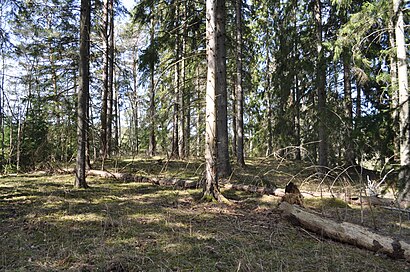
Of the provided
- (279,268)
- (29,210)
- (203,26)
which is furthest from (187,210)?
(203,26)

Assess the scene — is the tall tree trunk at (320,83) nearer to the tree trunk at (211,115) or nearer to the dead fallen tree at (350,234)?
the tree trunk at (211,115)

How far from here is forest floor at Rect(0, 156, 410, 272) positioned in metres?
3.24

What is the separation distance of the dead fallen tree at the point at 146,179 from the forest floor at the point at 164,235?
1.07 metres

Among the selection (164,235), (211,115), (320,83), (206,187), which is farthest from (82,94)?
(320,83)

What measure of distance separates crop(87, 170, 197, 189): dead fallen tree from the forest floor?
1073 millimetres

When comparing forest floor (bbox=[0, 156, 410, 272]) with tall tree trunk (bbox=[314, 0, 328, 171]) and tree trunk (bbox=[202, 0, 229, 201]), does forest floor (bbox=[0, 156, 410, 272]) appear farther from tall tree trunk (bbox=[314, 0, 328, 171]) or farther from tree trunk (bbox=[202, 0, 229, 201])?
tall tree trunk (bbox=[314, 0, 328, 171])

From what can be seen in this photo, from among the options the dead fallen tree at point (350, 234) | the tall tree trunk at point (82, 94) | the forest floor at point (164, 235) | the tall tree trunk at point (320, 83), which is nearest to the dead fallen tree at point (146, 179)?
the forest floor at point (164, 235)

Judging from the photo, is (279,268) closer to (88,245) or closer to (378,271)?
(378,271)

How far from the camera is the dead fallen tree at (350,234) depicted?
3673 millimetres

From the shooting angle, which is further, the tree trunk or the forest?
the tree trunk

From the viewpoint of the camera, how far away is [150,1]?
8.23 meters

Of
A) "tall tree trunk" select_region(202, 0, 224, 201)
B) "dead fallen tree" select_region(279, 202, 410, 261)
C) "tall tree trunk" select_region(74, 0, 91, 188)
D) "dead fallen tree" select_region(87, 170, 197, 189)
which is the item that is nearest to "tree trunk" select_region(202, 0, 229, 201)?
"tall tree trunk" select_region(202, 0, 224, 201)

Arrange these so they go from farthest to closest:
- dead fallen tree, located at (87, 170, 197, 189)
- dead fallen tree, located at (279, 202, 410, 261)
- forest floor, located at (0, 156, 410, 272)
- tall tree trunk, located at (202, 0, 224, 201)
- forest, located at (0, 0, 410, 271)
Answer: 1. dead fallen tree, located at (87, 170, 197, 189)
2. tall tree trunk, located at (202, 0, 224, 201)
3. dead fallen tree, located at (279, 202, 410, 261)
4. forest, located at (0, 0, 410, 271)
5. forest floor, located at (0, 156, 410, 272)

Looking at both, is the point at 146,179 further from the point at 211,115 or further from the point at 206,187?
the point at 211,115
